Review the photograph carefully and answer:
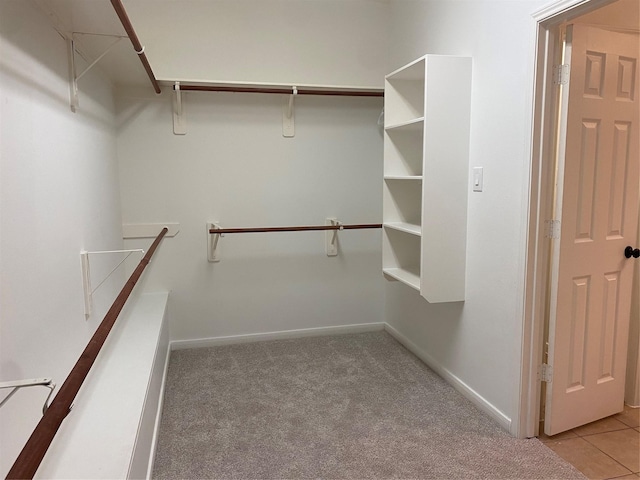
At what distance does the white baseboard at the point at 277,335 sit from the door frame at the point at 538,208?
167cm

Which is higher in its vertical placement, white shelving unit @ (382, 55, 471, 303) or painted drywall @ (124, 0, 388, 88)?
painted drywall @ (124, 0, 388, 88)

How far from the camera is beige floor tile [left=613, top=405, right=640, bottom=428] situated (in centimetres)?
243

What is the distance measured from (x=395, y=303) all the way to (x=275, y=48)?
2086 millimetres

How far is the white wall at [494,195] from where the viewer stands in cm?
214

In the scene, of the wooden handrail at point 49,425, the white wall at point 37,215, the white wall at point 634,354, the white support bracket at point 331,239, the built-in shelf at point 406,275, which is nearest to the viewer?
the wooden handrail at point 49,425

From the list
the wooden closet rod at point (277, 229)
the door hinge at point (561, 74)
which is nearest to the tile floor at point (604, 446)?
the door hinge at point (561, 74)

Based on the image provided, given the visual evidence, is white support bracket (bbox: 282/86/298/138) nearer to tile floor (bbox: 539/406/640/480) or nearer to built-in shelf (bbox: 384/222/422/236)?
built-in shelf (bbox: 384/222/422/236)

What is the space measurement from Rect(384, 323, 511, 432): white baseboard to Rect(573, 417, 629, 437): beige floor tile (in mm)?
374

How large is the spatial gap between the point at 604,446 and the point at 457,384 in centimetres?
77

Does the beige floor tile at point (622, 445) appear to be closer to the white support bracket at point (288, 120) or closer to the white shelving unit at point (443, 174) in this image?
the white shelving unit at point (443, 174)

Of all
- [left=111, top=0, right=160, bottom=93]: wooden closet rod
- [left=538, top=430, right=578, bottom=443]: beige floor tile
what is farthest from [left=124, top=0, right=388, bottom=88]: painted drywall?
[left=538, top=430, right=578, bottom=443]: beige floor tile

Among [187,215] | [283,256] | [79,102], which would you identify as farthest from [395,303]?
[79,102]

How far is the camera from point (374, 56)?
3549 millimetres

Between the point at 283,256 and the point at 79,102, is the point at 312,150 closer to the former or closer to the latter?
the point at 283,256
